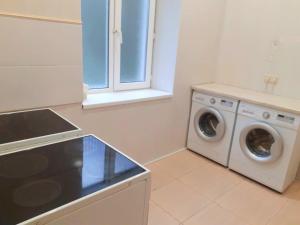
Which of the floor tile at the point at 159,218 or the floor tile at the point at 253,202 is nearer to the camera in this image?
the floor tile at the point at 159,218

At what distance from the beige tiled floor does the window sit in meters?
0.99

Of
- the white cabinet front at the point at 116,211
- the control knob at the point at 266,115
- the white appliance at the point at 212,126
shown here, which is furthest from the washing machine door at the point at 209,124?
the white cabinet front at the point at 116,211

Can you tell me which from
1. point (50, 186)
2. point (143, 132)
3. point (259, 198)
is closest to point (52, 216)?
point (50, 186)

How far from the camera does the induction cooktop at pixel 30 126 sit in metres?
1.16

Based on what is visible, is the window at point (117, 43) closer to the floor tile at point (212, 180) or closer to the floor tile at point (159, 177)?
the floor tile at point (159, 177)

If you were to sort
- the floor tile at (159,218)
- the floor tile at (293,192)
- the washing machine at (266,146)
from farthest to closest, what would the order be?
the floor tile at (293,192) < the washing machine at (266,146) < the floor tile at (159,218)

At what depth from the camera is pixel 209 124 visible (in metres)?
2.79

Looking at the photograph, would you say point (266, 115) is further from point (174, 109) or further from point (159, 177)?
point (159, 177)

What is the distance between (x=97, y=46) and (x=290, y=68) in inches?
74.3

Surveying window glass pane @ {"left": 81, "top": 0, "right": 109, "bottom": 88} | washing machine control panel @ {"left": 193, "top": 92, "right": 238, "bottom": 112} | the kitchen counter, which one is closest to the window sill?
window glass pane @ {"left": 81, "top": 0, "right": 109, "bottom": 88}

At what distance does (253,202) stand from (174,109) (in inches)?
46.0

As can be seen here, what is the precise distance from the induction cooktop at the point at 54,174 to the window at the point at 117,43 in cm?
119

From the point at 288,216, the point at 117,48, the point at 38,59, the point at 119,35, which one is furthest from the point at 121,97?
the point at 288,216

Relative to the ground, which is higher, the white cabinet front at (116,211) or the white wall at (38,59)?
the white wall at (38,59)
